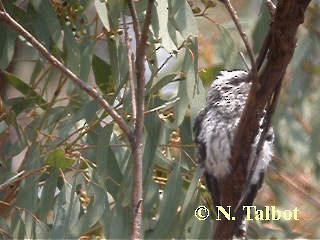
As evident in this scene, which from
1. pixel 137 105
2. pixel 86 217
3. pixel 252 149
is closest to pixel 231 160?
pixel 252 149

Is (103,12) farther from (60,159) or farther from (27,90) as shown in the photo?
(27,90)

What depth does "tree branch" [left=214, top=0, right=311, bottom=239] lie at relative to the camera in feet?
7.06

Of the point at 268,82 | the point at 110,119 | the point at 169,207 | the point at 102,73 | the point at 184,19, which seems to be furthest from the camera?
the point at 102,73

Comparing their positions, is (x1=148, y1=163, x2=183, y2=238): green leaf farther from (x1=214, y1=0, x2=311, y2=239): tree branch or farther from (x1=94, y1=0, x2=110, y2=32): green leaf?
(x1=94, y1=0, x2=110, y2=32): green leaf

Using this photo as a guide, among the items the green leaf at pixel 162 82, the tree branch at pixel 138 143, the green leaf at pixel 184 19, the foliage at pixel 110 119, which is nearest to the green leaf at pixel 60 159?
the foliage at pixel 110 119

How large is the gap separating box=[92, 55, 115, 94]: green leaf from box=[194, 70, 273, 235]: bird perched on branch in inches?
16.2

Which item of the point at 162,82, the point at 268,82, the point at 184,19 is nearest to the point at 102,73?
the point at 162,82

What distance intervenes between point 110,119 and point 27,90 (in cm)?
45

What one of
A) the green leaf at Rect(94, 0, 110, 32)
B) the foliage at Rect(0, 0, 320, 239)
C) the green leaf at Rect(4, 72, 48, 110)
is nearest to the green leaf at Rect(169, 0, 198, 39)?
the foliage at Rect(0, 0, 320, 239)

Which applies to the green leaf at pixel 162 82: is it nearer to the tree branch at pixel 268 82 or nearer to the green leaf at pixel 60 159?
the green leaf at pixel 60 159

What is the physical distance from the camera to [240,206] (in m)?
2.74

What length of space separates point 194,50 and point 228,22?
55 cm

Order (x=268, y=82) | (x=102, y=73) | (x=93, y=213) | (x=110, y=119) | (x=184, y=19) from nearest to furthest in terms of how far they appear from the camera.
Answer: (x=268, y=82), (x=184, y=19), (x=93, y=213), (x=110, y=119), (x=102, y=73)

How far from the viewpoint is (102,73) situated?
356cm
